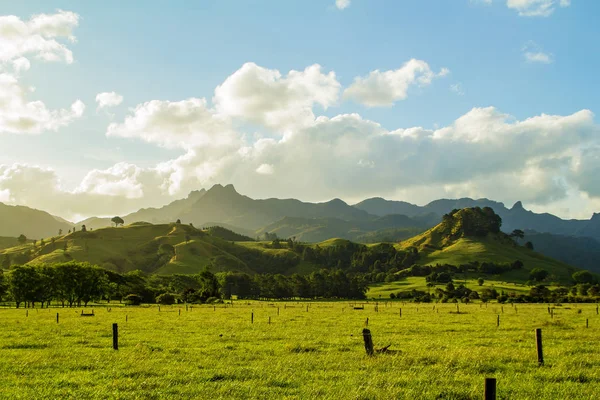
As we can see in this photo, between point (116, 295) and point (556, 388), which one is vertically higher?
point (556, 388)

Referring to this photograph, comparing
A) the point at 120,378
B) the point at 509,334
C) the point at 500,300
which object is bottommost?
the point at 500,300

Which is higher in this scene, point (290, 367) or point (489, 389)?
point (489, 389)

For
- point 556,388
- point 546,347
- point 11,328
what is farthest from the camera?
point 11,328

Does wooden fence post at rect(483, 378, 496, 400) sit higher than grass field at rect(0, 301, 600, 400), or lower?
higher

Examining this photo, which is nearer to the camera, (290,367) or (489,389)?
(489,389)

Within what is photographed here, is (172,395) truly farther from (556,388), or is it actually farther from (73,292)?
(73,292)

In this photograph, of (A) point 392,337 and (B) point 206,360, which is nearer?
(B) point 206,360

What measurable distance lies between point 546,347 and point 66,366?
30.8 meters

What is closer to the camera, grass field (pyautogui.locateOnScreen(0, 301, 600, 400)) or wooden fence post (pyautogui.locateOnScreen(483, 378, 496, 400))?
wooden fence post (pyautogui.locateOnScreen(483, 378, 496, 400))

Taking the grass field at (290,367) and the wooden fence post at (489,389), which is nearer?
the wooden fence post at (489,389)

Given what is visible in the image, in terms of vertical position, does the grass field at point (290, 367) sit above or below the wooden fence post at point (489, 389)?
below

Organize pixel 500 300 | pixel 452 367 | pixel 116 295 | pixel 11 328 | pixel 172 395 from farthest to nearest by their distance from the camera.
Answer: pixel 116 295 < pixel 500 300 < pixel 11 328 < pixel 452 367 < pixel 172 395

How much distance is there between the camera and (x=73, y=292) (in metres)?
122

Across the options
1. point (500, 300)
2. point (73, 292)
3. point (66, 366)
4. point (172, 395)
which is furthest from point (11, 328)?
point (500, 300)
